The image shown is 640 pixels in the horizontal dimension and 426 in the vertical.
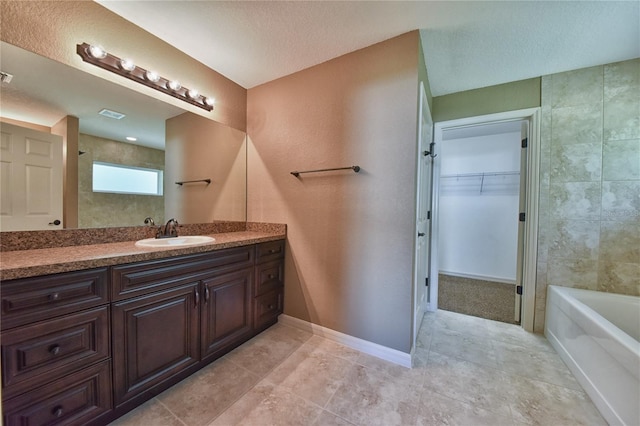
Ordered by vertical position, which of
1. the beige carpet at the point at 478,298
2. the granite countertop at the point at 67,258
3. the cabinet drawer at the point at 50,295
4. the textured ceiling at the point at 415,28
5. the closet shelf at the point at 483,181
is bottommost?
the beige carpet at the point at 478,298

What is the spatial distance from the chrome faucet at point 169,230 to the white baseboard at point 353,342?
3.97ft

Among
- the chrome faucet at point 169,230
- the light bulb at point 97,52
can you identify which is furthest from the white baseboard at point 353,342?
the light bulb at point 97,52

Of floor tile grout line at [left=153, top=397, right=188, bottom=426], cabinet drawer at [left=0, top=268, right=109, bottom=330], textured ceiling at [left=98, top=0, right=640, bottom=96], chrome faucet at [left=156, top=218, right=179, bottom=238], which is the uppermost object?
textured ceiling at [left=98, top=0, right=640, bottom=96]

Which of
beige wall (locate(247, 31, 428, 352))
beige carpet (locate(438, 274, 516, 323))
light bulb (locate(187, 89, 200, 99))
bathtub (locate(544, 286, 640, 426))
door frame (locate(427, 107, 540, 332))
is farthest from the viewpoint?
beige carpet (locate(438, 274, 516, 323))

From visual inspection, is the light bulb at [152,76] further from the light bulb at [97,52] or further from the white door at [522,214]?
the white door at [522,214]

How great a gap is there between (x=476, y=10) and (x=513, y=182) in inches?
113

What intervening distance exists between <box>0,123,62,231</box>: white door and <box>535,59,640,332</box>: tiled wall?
3.59m

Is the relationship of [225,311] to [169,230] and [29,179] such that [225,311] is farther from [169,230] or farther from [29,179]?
[29,179]

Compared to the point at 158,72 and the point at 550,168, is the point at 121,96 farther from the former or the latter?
the point at 550,168

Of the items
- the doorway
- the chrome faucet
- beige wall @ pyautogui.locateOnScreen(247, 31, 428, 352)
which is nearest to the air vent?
the chrome faucet

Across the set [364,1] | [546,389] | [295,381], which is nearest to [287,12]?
[364,1]

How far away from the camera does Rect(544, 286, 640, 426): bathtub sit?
1.15 m

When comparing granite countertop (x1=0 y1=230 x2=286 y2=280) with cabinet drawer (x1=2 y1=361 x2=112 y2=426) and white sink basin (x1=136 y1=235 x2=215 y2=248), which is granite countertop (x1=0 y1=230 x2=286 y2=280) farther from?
cabinet drawer (x1=2 y1=361 x2=112 y2=426)

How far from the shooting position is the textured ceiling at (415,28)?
56.8 inches
